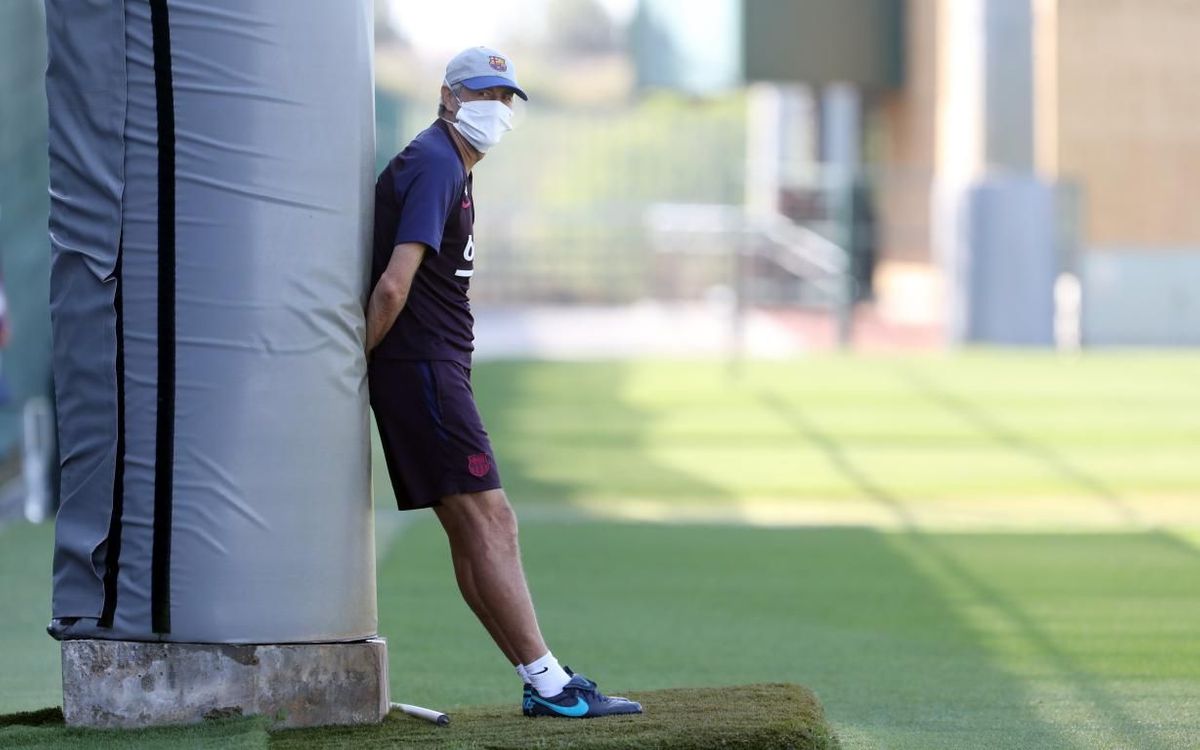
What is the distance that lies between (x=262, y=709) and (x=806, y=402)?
11691 millimetres

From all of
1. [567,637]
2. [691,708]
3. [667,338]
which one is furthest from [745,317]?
[691,708]

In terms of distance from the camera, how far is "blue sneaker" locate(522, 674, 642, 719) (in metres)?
5.11

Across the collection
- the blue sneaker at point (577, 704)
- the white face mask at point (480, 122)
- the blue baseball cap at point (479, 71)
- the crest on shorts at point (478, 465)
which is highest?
the blue baseball cap at point (479, 71)

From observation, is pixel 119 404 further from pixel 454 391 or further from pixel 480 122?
pixel 480 122

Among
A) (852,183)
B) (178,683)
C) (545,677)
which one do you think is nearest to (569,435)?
(545,677)

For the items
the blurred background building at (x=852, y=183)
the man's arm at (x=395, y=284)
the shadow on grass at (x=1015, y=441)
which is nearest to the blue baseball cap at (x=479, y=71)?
the man's arm at (x=395, y=284)

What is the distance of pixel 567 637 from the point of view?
7562 mm

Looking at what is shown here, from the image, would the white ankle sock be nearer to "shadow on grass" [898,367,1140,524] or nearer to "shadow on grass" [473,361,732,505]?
"shadow on grass" [898,367,1140,524]

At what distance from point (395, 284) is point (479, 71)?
65 centimetres

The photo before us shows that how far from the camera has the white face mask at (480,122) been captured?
5.13 m

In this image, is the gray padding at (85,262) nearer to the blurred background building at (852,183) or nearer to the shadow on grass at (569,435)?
the shadow on grass at (569,435)

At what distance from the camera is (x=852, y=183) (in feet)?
90.5

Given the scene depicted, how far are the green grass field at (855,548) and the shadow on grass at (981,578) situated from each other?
2 cm

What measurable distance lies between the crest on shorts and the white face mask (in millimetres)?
833
